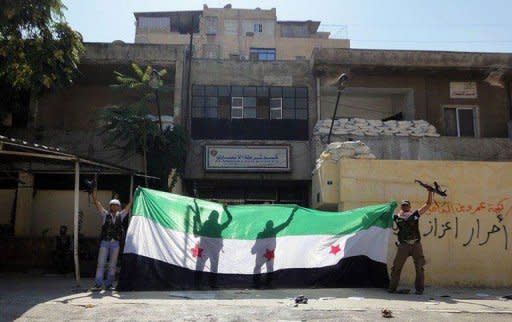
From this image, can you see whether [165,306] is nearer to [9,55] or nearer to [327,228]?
[327,228]

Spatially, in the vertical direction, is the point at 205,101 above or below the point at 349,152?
above

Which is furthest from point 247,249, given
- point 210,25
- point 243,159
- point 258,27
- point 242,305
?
point 258,27

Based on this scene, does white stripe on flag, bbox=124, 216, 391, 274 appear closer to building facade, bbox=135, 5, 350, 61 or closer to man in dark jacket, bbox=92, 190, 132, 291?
man in dark jacket, bbox=92, 190, 132, 291

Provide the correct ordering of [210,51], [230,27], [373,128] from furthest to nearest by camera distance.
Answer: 1. [230,27]
2. [210,51]
3. [373,128]

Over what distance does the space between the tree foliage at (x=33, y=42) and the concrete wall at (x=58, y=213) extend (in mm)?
3585

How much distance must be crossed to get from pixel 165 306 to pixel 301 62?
13.4 m

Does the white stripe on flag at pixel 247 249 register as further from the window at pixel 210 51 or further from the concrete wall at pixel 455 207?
the window at pixel 210 51

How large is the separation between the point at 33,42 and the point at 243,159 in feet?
24.7

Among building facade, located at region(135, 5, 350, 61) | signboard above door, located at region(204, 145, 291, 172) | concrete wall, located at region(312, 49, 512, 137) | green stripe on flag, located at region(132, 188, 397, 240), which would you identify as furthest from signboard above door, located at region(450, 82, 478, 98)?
building facade, located at region(135, 5, 350, 61)

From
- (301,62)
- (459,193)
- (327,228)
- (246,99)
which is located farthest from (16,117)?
(459,193)

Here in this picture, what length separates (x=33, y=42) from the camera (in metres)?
13.4

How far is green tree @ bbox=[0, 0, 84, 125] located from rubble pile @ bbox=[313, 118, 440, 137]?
325 inches

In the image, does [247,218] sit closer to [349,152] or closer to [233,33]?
[349,152]

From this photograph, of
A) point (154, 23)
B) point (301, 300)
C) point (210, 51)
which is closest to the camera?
point (301, 300)
